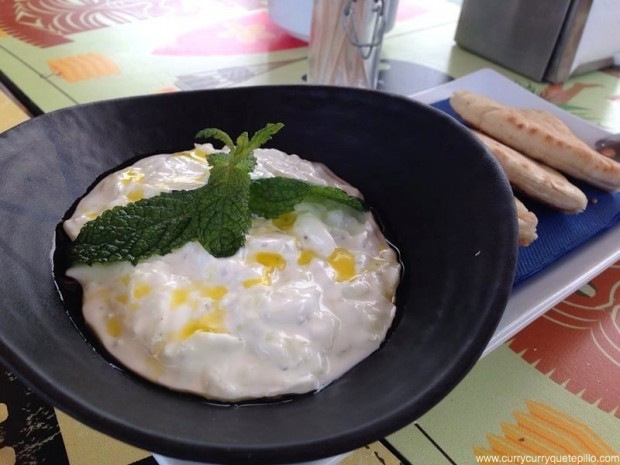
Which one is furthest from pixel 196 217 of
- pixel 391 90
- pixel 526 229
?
pixel 391 90

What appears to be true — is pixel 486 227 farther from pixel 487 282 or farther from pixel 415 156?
A: pixel 415 156

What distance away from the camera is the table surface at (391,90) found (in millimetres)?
877

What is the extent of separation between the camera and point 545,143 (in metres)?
1.32

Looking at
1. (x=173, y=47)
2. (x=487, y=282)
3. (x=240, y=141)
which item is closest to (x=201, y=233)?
(x=240, y=141)

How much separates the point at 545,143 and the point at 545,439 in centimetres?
72

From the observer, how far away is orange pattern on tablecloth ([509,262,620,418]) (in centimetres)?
102

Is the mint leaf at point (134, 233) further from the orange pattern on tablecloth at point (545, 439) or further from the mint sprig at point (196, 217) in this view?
the orange pattern on tablecloth at point (545, 439)

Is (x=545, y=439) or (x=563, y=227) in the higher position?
(x=563, y=227)

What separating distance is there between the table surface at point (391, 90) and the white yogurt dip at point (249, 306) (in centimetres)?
17

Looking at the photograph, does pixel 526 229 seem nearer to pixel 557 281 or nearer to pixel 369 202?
pixel 557 281

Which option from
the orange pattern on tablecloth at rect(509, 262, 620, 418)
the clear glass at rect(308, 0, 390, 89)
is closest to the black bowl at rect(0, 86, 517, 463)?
the orange pattern on tablecloth at rect(509, 262, 620, 418)

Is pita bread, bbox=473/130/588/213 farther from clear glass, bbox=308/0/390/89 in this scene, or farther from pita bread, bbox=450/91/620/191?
clear glass, bbox=308/0/390/89

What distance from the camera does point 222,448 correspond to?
23.2 inches

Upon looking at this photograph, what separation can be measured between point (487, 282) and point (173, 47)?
1719 mm
